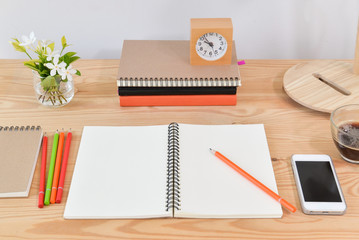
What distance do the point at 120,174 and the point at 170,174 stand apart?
4.0 inches

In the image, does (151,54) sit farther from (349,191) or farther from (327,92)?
(349,191)

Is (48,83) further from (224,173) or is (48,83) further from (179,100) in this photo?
(224,173)

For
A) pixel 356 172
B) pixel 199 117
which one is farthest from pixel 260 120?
pixel 356 172

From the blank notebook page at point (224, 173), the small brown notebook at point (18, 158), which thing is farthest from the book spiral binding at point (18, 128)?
the blank notebook page at point (224, 173)

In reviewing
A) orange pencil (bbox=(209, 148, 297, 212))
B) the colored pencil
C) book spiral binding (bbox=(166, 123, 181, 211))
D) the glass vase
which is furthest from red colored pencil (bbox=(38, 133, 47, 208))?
orange pencil (bbox=(209, 148, 297, 212))

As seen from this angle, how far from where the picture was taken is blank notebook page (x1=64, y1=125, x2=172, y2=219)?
83 centimetres

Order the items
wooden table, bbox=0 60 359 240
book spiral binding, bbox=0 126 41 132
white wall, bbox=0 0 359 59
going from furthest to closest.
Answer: white wall, bbox=0 0 359 59 → book spiral binding, bbox=0 126 41 132 → wooden table, bbox=0 60 359 240

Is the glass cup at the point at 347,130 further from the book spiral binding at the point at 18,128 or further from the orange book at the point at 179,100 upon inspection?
the book spiral binding at the point at 18,128

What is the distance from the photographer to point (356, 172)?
35.7 inches

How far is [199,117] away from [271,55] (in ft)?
1.65

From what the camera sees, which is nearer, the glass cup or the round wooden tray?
the glass cup

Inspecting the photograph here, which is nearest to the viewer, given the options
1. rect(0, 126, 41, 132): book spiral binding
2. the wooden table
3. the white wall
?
the wooden table

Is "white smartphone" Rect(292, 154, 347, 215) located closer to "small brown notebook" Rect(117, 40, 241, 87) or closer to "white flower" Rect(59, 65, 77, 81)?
"small brown notebook" Rect(117, 40, 241, 87)

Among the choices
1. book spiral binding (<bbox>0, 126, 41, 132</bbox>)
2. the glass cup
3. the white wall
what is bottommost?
the glass cup
